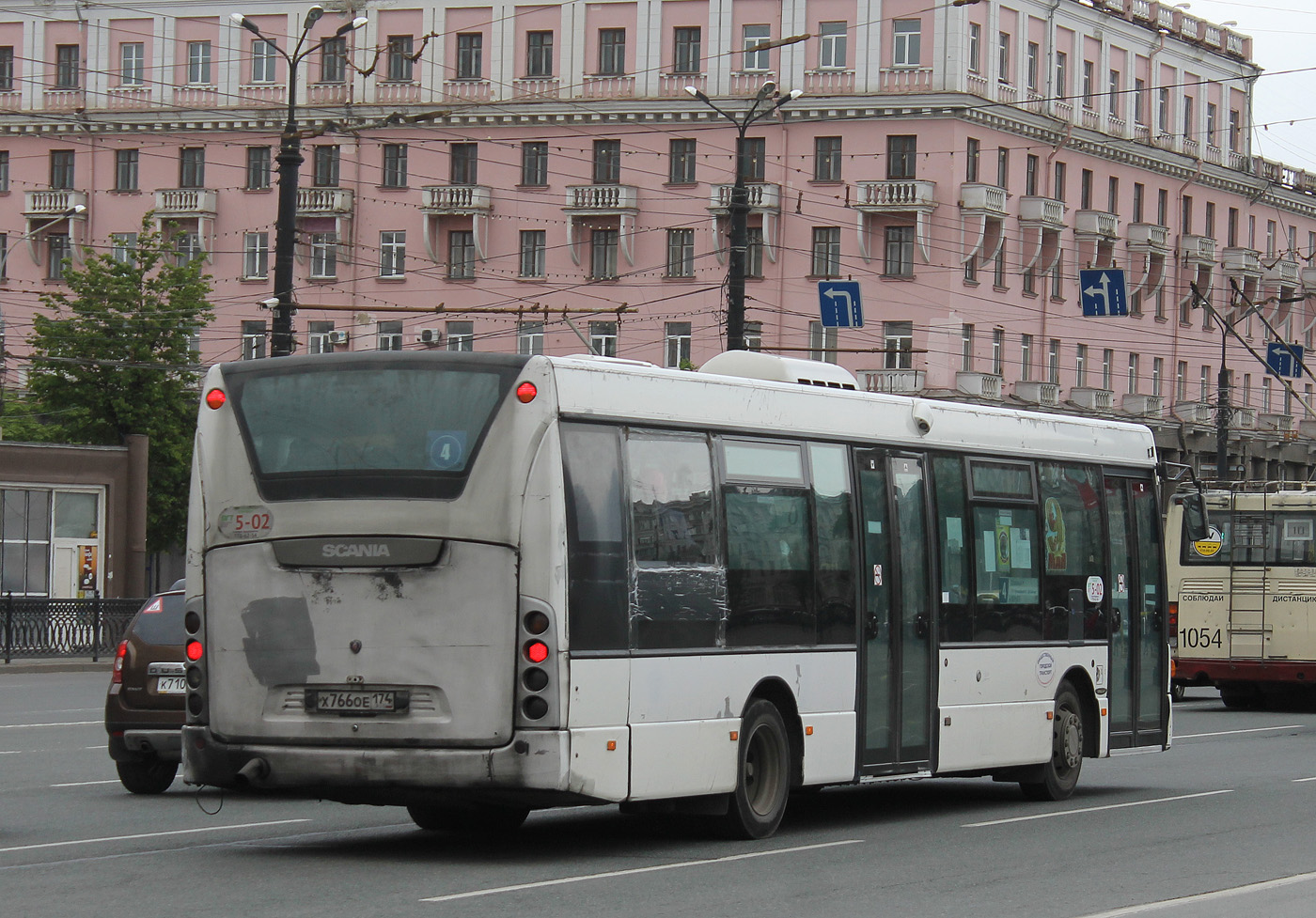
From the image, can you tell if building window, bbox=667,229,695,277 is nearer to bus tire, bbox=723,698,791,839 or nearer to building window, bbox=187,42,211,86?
building window, bbox=187,42,211,86

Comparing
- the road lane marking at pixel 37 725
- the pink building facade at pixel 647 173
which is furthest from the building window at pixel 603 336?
the road lane marking at pixel 37 725

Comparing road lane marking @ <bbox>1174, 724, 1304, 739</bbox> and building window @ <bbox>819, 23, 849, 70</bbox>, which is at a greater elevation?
building window @ <bbox>819, 23, 849, 70</bbox>

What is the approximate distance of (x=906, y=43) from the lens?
6638 cm

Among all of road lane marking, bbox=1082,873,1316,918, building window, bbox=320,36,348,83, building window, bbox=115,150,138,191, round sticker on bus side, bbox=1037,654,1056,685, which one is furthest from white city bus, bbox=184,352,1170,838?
building window, bbox=115,150,138,191

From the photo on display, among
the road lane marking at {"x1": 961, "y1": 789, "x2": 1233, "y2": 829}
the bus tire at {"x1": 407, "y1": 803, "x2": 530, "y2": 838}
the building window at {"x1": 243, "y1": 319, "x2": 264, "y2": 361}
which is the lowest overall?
the road lane marking at {"x1": 961, "y1": 789, "x2": 1233, "y2": 829}

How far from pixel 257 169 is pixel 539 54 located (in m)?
10.2

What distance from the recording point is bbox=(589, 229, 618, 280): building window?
227 ft

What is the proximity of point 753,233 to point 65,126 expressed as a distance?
2298cm

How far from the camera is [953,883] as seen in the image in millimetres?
10961

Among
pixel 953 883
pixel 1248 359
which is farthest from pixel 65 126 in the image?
pixel 953 883

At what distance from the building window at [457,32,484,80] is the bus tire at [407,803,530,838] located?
5820 cm

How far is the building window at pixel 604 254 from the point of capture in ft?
227

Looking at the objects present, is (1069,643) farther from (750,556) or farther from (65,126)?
(65,126)

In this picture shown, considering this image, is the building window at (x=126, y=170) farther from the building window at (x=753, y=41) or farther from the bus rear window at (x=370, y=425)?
the bus rear window at (x=370, y=425)
